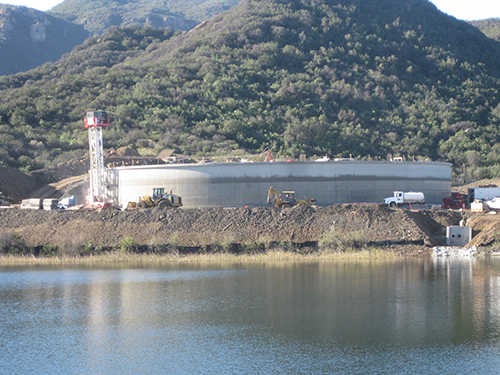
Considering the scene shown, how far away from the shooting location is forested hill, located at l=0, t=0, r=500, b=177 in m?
80.2

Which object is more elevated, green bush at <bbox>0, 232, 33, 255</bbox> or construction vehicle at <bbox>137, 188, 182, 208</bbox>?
construction vehicle at <bbox>137, 188, 182, 208</bbox>

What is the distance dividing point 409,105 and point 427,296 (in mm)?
78649

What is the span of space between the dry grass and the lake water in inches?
109

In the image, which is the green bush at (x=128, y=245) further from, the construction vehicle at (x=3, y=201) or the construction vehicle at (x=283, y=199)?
the construction vehicle at (x=3, y=201)

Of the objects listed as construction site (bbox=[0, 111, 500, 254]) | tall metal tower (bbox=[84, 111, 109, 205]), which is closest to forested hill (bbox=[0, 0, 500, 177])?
tall metal tower (bbox=[84, 111, 109, 205])

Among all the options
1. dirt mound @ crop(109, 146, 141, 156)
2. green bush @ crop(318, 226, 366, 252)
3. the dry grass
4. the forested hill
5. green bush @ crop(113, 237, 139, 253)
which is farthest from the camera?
the forested hill

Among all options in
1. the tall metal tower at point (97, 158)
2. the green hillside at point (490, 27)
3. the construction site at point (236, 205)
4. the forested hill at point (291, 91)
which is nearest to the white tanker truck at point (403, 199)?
the construction site at point (236, 205)

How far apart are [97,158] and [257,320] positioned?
109 ft

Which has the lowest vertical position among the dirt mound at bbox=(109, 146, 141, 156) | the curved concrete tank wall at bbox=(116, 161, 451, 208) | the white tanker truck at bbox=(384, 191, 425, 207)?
the white tanker truck at bbox=(384, 191, 425, 207)

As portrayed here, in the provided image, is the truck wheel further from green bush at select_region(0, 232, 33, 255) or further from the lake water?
the lake water

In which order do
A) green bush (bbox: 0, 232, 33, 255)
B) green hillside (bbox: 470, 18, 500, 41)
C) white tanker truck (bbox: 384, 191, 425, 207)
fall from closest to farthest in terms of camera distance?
green bush (bbox: 0, 232, 33, 255), white tanker truck (bbox: 384, 191, 425, 207), green hillside (bbox: 470, 18, 500, 41)

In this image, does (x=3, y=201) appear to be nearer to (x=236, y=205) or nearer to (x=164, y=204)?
(x=164, y=204)

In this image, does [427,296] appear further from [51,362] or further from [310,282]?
[51,362]

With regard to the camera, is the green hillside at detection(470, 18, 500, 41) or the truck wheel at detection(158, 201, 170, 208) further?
the green hillside at detection(470, 18, 500, 41)
